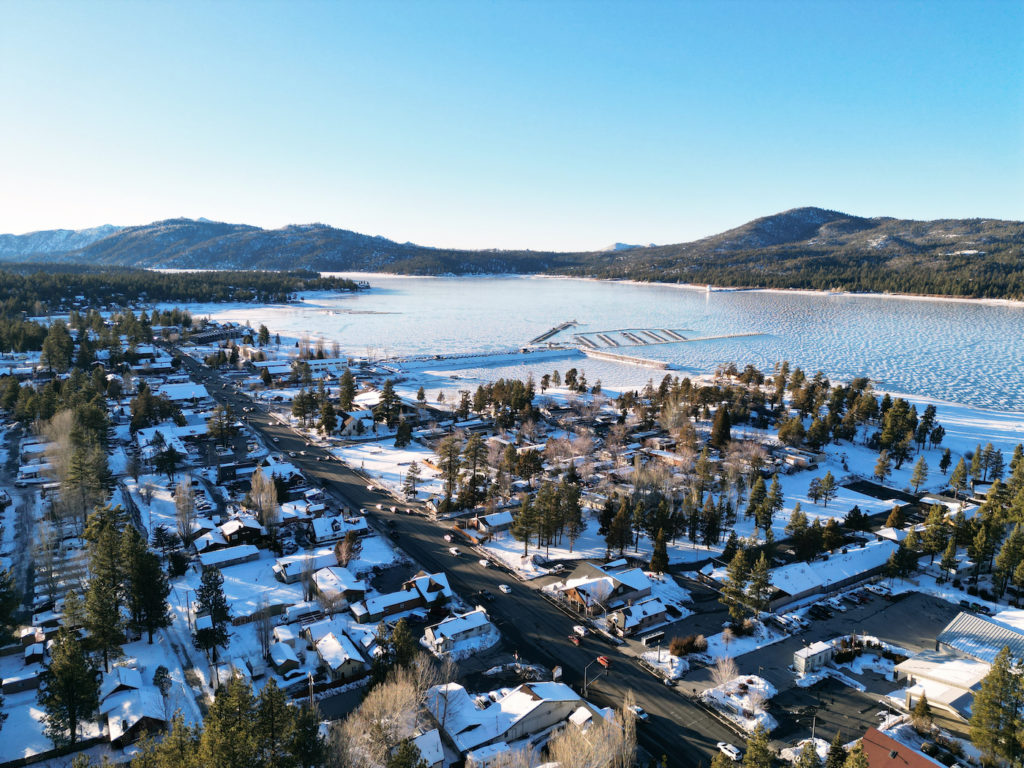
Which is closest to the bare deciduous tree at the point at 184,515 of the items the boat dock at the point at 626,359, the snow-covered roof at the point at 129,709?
the snow-covered roof at the point at 129,709

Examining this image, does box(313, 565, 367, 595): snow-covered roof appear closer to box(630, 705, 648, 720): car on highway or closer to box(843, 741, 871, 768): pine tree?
box(630, 705, 648, 720): car on highway

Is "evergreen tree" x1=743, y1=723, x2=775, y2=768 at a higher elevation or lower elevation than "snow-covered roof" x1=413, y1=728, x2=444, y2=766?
higher

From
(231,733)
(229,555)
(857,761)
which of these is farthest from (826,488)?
(231,733)

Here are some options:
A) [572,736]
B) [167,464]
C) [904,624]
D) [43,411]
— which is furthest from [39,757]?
[43,411]

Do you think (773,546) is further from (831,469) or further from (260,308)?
(260,308)

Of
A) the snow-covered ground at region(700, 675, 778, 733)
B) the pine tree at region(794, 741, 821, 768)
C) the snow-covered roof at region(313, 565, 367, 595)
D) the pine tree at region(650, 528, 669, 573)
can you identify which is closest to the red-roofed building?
the pine tree at region(794, 741, 821, 768)

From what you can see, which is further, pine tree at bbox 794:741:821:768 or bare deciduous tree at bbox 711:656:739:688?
bare deciduous tree at bbox 711:656:739:688

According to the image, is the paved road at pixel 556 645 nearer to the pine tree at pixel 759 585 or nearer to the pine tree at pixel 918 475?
the pine tree at pixel 759 585
